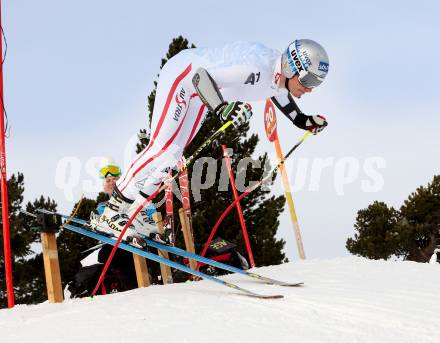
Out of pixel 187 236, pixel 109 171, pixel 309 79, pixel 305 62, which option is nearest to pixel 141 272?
pixel 187 236

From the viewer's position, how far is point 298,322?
3969mm

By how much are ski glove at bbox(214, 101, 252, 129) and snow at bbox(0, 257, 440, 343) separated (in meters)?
1.48

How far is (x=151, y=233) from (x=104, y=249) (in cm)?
171

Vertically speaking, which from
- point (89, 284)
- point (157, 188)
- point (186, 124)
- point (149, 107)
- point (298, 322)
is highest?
point (149, 107)

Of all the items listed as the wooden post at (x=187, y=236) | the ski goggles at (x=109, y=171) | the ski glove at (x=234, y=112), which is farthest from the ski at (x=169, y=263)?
the wooden post at (x=187, y=236)

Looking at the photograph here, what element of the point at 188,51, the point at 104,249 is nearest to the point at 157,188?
the point at 188,51

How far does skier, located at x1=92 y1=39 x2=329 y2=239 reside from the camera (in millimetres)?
4973

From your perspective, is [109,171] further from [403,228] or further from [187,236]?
→ [403,228]

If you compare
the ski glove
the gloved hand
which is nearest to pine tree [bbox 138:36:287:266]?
the gloved hand

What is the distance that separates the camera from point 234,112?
4695 millimetres

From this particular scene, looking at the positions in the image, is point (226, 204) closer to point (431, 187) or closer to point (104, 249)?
point (104, 249)

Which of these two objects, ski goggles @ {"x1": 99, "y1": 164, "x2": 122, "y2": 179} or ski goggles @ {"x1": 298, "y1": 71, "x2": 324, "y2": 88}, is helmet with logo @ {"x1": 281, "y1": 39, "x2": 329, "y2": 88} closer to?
ski goggles @ {"x1": 298, "y1": 71, "x2": 324, "y2": 88}

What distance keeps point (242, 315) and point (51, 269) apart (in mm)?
2149

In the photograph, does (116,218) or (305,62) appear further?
(116,218)
